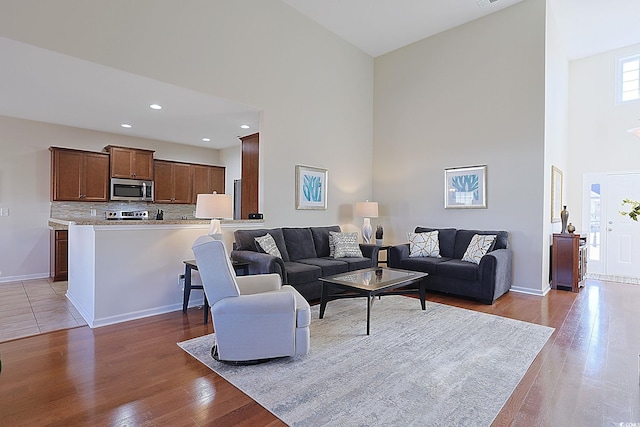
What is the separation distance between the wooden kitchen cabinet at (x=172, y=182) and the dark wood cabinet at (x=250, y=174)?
2.31 metres

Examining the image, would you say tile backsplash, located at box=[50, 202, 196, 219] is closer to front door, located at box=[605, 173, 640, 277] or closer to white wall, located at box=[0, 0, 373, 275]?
white wall, located at box=[0, 0, 373, 275]

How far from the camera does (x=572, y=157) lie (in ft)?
21.8

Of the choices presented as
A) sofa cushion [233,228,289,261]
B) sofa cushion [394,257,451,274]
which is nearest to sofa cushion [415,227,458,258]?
sofa cushion [394,257,451,274]

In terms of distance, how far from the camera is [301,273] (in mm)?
4137

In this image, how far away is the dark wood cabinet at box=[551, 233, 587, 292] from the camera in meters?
5.05

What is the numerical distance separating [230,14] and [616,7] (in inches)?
219

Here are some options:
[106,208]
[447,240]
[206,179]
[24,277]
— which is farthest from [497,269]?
[24,277]

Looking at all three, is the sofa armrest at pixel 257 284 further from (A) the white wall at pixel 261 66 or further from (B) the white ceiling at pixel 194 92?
(B) the white ceiling at pixel 194 92

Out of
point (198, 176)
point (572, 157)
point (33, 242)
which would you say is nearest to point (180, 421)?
point (33, 242)

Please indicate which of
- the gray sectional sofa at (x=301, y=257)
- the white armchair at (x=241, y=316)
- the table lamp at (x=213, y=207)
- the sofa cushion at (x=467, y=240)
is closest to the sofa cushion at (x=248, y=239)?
the gray sectional sofa at (x=301, y=257)

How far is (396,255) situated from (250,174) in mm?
2718

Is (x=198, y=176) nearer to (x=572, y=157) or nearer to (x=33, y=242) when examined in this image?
(x=33, y=242)

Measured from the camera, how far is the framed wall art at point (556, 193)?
5316mm

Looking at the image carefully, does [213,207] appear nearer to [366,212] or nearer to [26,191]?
[366,212]
